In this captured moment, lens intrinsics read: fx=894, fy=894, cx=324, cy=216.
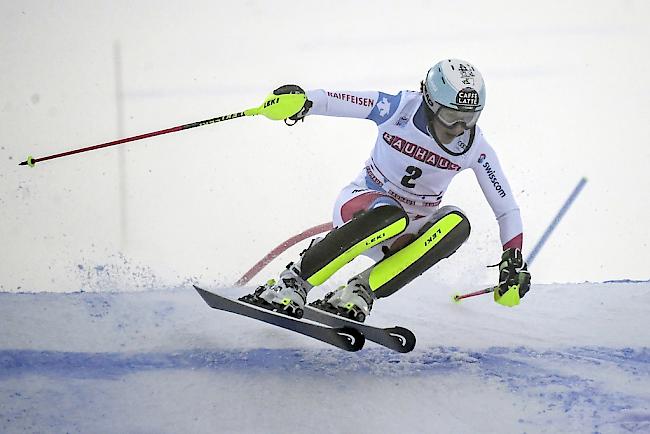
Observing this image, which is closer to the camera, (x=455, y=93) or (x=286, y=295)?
(x=455, y=93)

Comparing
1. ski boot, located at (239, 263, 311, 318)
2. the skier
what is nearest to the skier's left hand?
the skier

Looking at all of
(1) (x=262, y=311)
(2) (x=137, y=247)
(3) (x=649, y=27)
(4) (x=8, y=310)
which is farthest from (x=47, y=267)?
(3) (x=649, y=27)

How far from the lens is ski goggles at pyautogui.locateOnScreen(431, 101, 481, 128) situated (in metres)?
2.88

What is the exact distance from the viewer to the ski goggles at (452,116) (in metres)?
2.88

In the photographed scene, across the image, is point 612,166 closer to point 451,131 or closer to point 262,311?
point 451,131

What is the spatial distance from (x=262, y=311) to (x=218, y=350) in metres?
0.22

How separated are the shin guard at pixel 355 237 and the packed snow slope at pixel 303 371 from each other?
1.06ft

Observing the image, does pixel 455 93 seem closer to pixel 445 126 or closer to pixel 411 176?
pixel 445 126

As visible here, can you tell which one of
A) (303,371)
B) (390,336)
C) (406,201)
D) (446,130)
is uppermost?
(446,130)

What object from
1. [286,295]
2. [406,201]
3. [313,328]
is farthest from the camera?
[406,201]

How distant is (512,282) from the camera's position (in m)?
2.98

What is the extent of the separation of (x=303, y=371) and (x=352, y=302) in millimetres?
324

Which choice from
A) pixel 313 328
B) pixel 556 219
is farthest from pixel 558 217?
pixel 313 328

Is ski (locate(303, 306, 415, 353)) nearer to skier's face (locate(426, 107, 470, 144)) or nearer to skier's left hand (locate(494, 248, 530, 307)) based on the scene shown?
skier's left hand (locate(494, 248, 530, 307))
